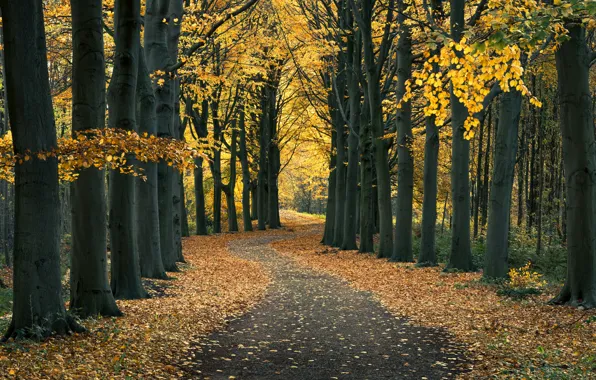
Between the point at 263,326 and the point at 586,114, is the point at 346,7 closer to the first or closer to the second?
the point at 586,114

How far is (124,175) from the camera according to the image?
32.7 ft

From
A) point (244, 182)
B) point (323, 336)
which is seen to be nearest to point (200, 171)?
point (244, 182)

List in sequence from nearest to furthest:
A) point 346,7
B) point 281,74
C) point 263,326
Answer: point 263,326 → point 346,7 → point 281,74

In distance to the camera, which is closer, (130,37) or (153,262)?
(130,37)

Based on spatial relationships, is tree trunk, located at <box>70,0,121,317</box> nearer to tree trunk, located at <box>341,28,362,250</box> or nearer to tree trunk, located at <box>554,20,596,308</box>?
tree trunk, located at <box>554,20,596,308</box>

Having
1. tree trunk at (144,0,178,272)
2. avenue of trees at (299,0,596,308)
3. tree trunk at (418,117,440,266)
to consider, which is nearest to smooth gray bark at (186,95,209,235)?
avenue of trees at (299,0,596,308)

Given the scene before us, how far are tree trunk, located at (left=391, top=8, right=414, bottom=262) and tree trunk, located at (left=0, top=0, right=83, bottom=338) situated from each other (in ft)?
42.3

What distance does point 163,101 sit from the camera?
14055mm

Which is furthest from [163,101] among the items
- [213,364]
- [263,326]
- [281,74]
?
[281,74]

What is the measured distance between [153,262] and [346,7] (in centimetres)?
1301

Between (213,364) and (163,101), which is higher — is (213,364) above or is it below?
below

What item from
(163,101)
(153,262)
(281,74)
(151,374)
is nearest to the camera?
(151,374)

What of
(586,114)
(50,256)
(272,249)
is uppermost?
(586,114)

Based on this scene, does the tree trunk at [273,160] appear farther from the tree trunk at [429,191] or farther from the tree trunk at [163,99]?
the tree trunk at [163,99]
